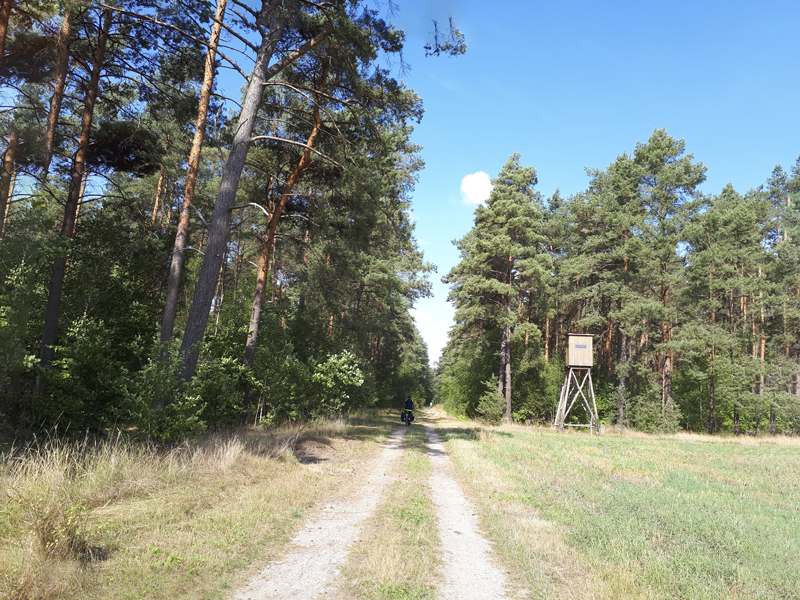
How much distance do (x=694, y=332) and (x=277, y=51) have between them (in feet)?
102

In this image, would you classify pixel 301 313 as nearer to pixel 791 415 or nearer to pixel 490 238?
pixel 490 238

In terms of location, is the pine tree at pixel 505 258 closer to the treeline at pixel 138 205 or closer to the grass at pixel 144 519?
→ the treeline at pixel 138 205

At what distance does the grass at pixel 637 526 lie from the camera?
14.4 ft

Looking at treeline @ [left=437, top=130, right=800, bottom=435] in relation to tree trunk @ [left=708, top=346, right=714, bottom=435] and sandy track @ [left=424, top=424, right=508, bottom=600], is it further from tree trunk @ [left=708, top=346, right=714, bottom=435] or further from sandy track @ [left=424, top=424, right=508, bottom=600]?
sandy track @ [left=424, top=424, right=508, bottom=600]

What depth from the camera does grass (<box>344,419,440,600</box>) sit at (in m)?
4.03

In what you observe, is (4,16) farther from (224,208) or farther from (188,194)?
(224,208)

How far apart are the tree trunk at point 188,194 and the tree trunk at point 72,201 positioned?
245 cm

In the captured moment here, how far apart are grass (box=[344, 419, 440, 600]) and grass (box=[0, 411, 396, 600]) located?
1.12m

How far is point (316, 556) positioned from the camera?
4.75m

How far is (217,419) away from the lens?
38.0 feet

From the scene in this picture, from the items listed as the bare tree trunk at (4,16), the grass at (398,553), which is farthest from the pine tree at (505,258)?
the bare tree trunk at (4,16)

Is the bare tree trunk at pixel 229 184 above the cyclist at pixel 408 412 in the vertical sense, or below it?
above

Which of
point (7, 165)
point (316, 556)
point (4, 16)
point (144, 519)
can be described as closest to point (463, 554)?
point (316, 556)

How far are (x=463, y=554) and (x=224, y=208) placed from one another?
28.5 ft
